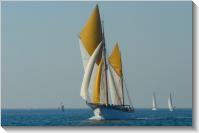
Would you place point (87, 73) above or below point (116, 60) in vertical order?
below

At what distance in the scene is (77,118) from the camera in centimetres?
512

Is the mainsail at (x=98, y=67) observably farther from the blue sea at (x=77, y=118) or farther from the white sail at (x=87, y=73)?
the blue sea at (x=77, y=118)

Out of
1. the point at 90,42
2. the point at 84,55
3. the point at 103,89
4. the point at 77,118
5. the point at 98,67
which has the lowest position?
the point at 77,118

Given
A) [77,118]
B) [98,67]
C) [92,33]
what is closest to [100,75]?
[98,67]

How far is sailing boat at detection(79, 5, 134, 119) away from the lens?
5367 mm

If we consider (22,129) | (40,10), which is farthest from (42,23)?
(22,129)

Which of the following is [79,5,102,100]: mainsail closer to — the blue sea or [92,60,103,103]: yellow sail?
[92,60,103,103]: yellow sail

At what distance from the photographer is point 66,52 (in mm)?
5332

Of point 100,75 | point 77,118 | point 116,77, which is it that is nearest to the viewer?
point 77,118

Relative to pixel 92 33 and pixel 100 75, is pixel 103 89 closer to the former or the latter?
pixel 100 75

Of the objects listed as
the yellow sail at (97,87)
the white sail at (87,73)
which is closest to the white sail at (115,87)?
the yellow sail at (97,87)

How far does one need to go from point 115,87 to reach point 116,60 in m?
0.35

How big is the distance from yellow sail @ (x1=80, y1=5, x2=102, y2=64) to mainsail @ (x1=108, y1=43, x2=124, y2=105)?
0.21m

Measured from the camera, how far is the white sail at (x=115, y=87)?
215 inches
